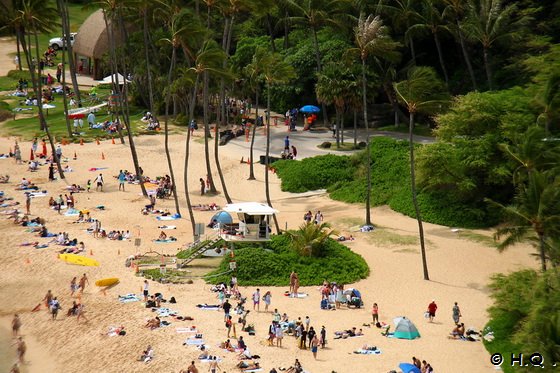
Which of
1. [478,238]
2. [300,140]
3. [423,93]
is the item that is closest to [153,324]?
[423,93]

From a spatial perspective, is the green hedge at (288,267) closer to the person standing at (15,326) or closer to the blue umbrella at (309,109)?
the person standing at (15,326)

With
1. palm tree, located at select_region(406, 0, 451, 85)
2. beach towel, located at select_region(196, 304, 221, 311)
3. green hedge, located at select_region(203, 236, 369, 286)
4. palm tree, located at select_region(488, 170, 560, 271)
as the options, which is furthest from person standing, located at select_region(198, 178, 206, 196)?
palm tree, located at select_region(488, 170, 560, 271)

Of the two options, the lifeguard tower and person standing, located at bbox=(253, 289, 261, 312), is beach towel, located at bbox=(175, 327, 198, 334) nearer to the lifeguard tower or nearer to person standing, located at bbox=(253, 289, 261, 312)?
person standing, located at bbox=(253, 289, 261, 312)

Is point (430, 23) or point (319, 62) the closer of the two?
point (430, 23)

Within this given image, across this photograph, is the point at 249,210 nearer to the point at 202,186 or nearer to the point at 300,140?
the point at 202,186

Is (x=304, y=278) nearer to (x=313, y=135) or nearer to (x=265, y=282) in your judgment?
(x=265, y=282)

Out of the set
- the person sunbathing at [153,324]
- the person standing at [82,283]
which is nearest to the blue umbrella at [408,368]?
the person sunbathing at [153,324]
